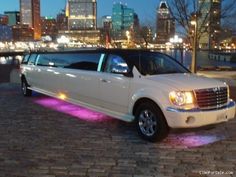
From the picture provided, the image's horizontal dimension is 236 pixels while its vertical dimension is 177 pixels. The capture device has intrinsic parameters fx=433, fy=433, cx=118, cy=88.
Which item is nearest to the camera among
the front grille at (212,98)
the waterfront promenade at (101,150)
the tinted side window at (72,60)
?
the waterfront promenade at (101,150)

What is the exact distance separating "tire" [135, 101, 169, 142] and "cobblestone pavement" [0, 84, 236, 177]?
17cm

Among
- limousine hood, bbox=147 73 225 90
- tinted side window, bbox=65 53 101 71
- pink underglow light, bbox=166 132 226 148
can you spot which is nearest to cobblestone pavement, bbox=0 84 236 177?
pink underglow light, bbox=166 132 226 148

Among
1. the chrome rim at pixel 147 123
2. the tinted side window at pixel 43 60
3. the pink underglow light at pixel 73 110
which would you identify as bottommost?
the pink underglow light at pixel 73 110

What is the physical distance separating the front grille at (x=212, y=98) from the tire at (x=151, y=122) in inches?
29.3

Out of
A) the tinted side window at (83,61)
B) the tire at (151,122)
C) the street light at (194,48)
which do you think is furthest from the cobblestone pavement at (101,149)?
the street light at (194,48)

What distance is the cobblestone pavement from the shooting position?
6328mm

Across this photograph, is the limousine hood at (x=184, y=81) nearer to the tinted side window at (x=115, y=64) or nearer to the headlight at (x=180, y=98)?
the headlight at (x=180, y=98)

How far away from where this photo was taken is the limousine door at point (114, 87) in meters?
8.66

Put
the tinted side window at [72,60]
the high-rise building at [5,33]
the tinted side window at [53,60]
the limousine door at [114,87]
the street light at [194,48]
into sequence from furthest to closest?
the high-rise building at [5,33]
the street light at [194,48]
the tinted side window at [53,60]
the tinted side window at [72,60]
the limousine door at [114,87]

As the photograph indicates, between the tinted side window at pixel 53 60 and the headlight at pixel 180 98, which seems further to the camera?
the tinted side window at pixel 53 60

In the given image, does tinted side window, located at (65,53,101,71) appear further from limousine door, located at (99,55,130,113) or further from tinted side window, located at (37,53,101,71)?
limousine door, located at (99,55,130,113)

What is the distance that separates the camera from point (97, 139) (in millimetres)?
8227

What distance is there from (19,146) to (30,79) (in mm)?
6534

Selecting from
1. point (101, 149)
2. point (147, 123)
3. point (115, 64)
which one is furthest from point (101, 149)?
point (115, 64)
